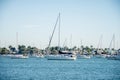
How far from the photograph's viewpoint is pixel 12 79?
41.7 metres

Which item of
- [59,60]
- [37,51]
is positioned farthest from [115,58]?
[37,51]

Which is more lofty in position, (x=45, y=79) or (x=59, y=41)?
(x=59, y=41)

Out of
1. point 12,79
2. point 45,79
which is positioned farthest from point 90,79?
point 12,79

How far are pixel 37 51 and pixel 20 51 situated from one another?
11.1 m

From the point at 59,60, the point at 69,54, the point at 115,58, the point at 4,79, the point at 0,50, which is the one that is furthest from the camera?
the point at 0,50

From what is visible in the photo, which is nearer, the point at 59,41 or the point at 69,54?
the point at 59,41

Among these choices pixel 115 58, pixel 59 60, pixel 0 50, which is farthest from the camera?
pixel 0 50

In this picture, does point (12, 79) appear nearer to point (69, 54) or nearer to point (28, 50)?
point (69, 54)

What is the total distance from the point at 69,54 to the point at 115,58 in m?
26.5

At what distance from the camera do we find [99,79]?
4391 centimetres

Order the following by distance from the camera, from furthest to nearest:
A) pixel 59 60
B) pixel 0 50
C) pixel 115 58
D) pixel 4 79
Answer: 1. pixel 0 50
2. pixel 115 58
3. pixel 59 60
4. pixel 4 79

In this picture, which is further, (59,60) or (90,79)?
(59,60)

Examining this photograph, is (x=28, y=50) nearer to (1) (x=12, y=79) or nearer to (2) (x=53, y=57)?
(2) (x=53, y=57)

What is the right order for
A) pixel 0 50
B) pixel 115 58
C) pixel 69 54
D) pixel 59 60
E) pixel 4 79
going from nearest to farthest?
pixel 4 79 → pixel 59 60 → pixel 69 54 → pixel 115 58 → pixel 0 50
